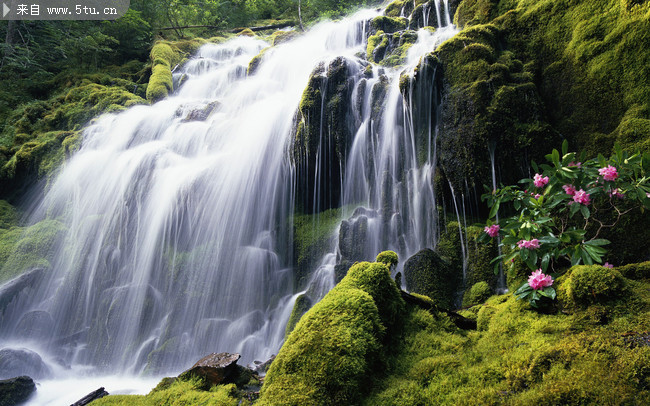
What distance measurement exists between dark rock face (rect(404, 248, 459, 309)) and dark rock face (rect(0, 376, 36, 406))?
25.0 ft

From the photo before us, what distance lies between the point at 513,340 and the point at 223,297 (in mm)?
7553

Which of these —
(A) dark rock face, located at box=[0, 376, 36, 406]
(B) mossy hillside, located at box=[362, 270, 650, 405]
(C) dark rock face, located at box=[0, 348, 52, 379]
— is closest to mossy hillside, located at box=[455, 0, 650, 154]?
(B) mossy hillside, located at box=[362, 270, 650, 405]

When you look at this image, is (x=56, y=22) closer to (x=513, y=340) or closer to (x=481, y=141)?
(x=481, y=141)

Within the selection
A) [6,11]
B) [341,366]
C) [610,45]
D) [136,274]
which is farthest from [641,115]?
[6,11]

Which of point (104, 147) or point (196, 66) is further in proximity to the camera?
point (196, 66)

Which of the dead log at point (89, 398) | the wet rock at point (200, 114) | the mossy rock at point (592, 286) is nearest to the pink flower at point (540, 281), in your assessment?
the mossy rock at point (592, 286)

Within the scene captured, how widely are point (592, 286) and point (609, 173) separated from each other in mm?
1288

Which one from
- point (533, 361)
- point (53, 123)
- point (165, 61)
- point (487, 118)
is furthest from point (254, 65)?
point (533, 361)

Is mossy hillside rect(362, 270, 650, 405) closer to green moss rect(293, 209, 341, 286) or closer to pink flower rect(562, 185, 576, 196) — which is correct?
pink flower rect(562, 185, 576, 196)

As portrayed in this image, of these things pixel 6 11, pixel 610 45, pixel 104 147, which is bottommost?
pixel 610 45

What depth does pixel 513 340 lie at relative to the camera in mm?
2416

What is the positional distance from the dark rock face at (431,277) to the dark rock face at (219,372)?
11.8 ft

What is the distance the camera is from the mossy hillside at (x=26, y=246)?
1006 cm

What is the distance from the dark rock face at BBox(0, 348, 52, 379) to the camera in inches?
285
